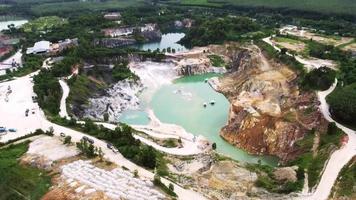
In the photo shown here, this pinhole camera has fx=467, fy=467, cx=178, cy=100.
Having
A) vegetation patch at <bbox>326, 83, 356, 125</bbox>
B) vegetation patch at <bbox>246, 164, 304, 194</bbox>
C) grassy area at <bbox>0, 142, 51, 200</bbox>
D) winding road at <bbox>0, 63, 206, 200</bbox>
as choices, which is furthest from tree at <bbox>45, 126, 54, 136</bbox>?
vegetation patch at <bbox>326, 83, 356, 125</bbox>

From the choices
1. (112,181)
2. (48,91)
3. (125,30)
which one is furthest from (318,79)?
(125,30)

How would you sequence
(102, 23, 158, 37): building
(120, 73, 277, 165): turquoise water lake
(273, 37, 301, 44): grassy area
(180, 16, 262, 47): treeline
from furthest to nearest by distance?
(102, 23, 158, 37): building → (180, 16, 262, 47): treeline → (273, 37, 301, 44): grassy area → (120, 73, 277, 165): turquoise water lake

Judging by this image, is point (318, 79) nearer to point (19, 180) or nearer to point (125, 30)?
point (19, 180)

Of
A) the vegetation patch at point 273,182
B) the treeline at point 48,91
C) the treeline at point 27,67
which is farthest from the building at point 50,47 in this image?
the vegetation patch at point 273,182

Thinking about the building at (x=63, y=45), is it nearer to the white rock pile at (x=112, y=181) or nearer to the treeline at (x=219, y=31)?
the treeline at (x=219, y=31)

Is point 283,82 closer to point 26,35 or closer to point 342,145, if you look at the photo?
point 342,145

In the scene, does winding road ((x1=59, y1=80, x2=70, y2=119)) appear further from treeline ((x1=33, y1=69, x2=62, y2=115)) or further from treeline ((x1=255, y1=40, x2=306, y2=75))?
treeline ((x1=255, y1=40, x2=306, y2=75))
